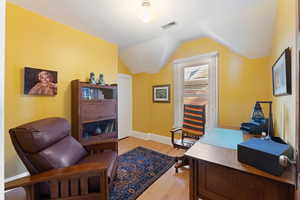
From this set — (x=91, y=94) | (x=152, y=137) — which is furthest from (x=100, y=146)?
(x=152, y=137)

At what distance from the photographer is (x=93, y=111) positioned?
7.52 ft

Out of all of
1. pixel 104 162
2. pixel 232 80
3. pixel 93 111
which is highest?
pixel 232 80

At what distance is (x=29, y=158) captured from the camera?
3.77 feet

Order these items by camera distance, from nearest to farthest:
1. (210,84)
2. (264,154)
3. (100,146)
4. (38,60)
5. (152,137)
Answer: (264,154), (100,146), (38,60), (210,84), (152,137)

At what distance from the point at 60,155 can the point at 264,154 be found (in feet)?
5.84

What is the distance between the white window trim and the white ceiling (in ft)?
1.55

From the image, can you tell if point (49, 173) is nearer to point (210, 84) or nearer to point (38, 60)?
point (38, 60)

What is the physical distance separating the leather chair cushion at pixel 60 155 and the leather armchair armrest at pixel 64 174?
0.29 feet

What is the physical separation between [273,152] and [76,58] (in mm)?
2902

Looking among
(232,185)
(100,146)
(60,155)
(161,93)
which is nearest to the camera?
(232,185)

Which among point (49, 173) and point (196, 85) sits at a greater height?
point (196, 85)

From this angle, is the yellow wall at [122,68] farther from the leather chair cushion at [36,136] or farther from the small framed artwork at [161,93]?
the leather chair cushion at [36,136]

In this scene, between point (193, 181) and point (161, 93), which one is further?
point (161, 93)

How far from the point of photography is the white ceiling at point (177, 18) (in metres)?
1.75
